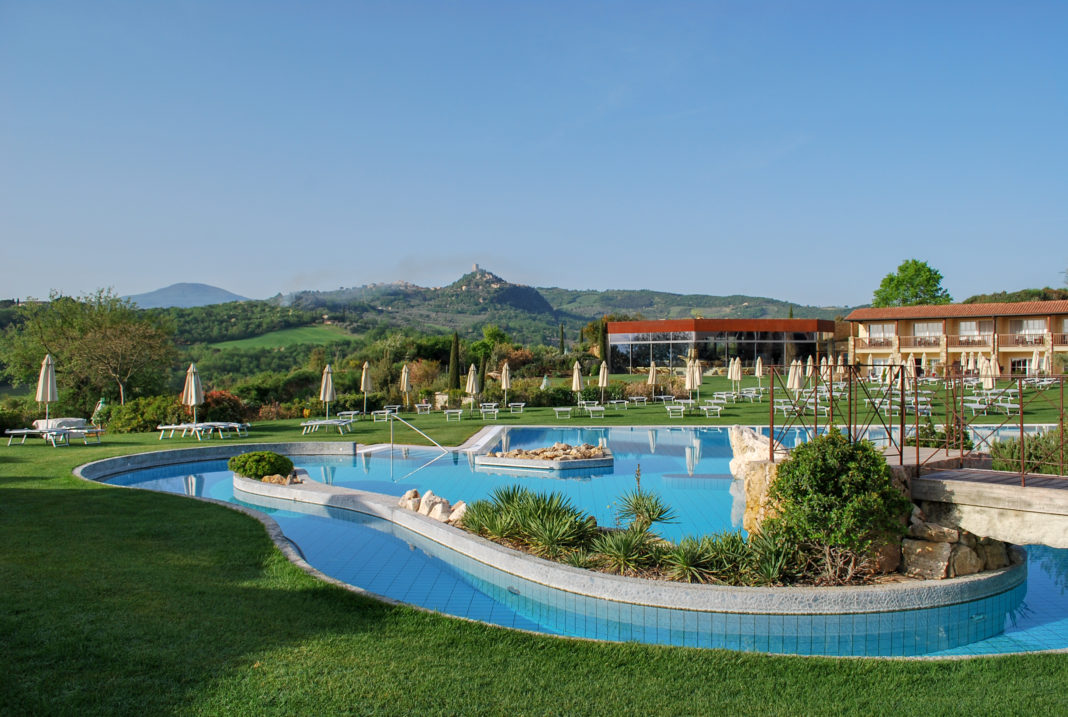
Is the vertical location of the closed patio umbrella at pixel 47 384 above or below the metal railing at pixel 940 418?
above

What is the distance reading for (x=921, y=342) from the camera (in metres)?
41.0

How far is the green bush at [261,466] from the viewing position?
449 inches

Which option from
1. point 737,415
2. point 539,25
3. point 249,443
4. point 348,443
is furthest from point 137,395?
point 737,415

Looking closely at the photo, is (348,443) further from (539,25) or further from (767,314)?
(767,314)

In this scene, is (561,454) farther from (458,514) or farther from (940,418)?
(940,418)

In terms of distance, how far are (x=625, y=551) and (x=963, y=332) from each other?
4154cm

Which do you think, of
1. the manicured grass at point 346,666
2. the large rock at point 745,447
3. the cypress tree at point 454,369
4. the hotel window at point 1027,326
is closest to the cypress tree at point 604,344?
the cypress tree at point 454,369

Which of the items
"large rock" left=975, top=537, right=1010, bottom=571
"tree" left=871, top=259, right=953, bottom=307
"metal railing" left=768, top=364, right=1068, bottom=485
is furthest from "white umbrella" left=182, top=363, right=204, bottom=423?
"tree" left=871, top=259, right=953, bottom=307

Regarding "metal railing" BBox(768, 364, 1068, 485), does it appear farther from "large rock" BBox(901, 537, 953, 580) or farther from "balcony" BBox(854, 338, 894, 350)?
"balcony" BBox(854, 338, 894, 350)

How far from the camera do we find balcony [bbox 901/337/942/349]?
4034cm

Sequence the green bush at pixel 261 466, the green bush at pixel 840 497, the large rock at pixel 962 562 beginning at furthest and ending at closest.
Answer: the green bush at pixel 261 466
the large rock at pixel 962 562
the green bush at pixel 840 497

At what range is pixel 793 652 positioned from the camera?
17.0ft

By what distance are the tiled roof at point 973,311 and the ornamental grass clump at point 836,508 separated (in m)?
38.4

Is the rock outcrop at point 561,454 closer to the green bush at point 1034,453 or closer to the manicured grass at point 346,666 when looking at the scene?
the green bush at point 1034,453
